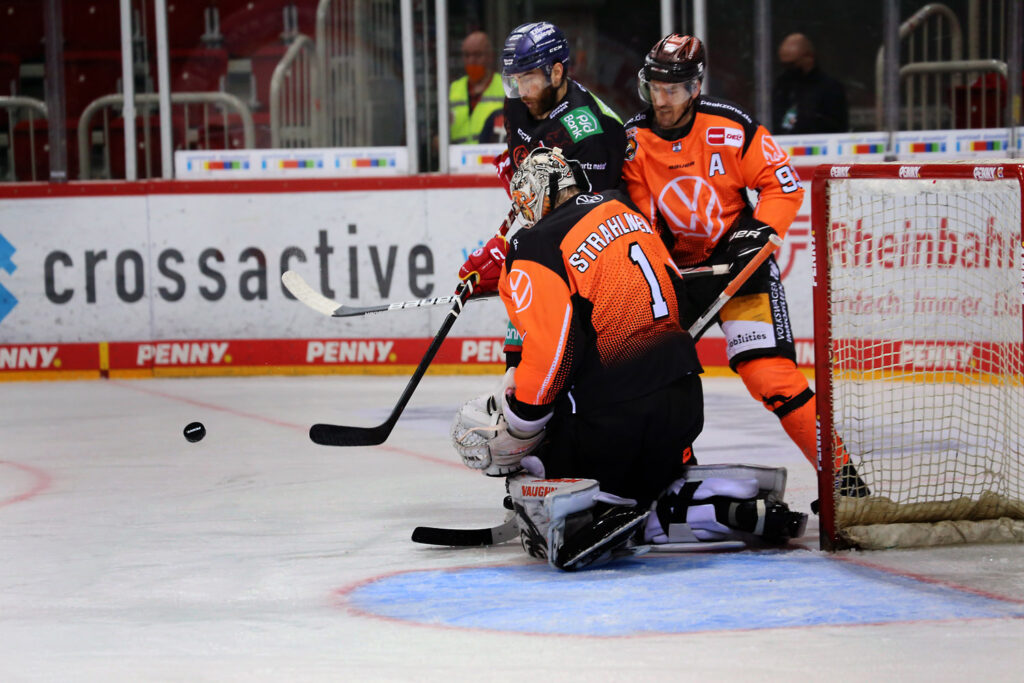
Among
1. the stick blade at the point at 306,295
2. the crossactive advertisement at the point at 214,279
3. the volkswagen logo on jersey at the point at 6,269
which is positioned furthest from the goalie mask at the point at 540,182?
the volkswagen logo on jersey at the point at 6,269

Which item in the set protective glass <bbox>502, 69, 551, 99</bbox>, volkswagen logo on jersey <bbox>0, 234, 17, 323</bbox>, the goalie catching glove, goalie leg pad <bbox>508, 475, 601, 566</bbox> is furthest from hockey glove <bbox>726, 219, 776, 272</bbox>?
volkswagen logo on jersey <bbox>0, 234, 17, 323</bbox>

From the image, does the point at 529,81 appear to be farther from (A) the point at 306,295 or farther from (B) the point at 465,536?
(B) the point at 465,536

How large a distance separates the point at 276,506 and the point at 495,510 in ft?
2.24

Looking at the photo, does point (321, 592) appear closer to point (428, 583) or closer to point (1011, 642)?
point (428, 583)

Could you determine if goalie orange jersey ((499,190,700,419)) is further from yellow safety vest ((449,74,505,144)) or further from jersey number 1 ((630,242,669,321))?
yellow safety vest ((449,74,505,144))

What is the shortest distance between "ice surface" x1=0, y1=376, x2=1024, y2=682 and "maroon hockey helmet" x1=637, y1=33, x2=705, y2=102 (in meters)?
1.31

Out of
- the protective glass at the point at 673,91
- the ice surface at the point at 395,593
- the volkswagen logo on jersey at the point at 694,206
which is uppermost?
the protective glass at the point at 673,91

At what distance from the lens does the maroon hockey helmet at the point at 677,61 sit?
387 cm

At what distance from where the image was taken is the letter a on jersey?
3955 mm

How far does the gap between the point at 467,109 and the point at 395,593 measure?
4599mm

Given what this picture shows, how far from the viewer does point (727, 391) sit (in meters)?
6.39

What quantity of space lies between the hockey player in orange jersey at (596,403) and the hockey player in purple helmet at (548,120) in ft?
1.61

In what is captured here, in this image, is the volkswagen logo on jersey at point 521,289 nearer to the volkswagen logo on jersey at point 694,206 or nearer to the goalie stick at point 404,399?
the goalie stick at point 404,399

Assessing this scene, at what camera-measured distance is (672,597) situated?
9.60ft
